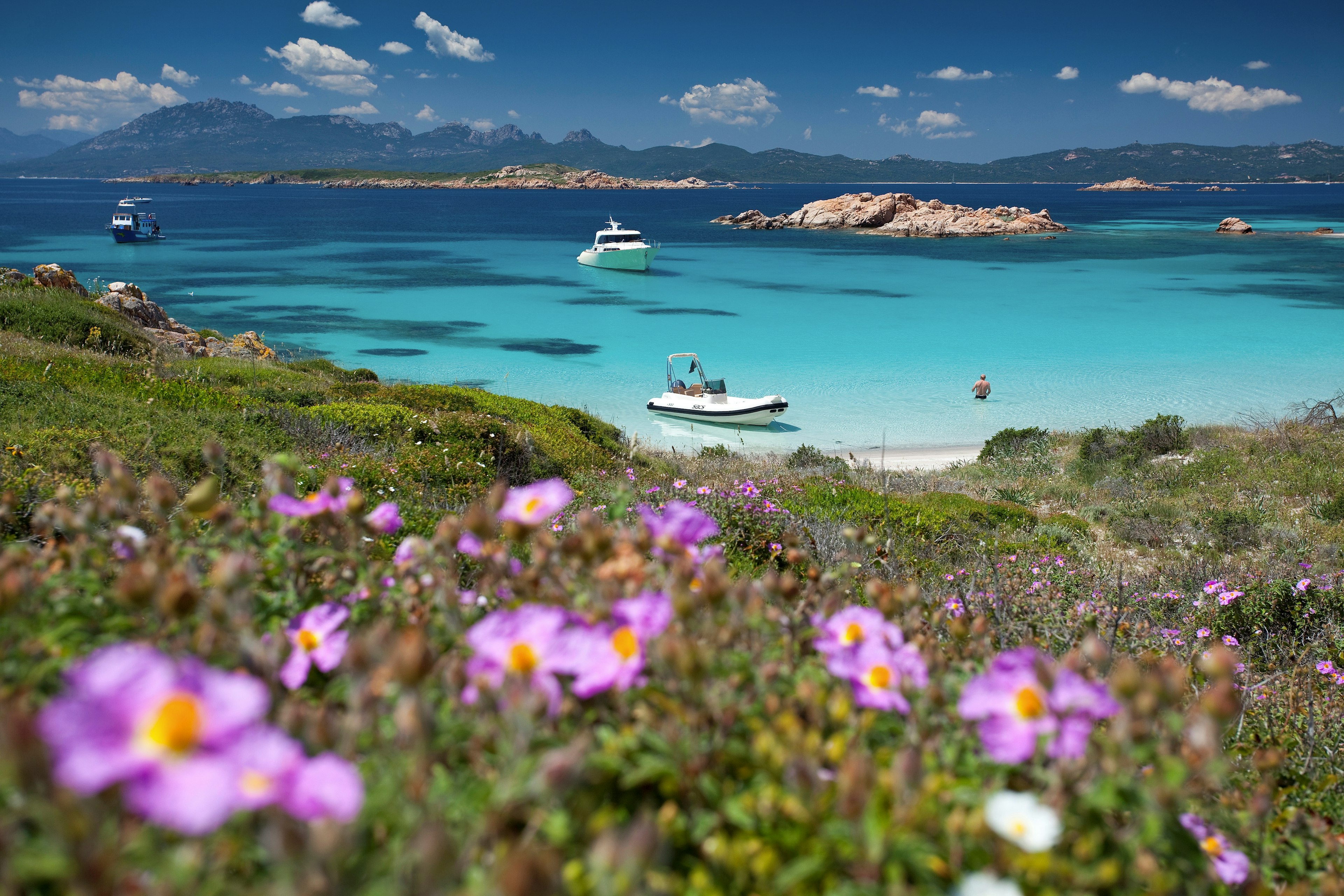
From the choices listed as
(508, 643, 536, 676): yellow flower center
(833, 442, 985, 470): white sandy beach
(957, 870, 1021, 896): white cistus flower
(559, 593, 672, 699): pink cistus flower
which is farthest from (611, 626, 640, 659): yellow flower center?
(833, 442, 985, 470): white sandy beach

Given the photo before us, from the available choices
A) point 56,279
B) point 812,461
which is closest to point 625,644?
point 812,461

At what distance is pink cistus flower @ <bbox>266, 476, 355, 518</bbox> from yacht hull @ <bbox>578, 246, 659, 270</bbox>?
4866 centimetres

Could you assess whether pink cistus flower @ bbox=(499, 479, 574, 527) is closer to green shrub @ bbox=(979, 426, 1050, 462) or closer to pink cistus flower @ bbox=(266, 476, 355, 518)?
pink cistus flower @ bbox=(266, 476, 355, 518)

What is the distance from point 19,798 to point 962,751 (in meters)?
1.42

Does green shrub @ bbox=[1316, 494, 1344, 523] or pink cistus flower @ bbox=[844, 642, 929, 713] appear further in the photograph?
green shrub @ bbox=[1316, 494, 1344, 523]

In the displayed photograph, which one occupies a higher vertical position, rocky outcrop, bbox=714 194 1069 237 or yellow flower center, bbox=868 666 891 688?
rocky outcrop, bbox=714 194 1069 237

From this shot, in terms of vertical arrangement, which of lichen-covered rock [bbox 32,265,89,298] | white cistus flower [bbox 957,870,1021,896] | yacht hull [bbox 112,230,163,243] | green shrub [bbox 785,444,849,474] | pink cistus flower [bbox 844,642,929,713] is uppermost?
yacht hull [bbox 112,230,163,243]

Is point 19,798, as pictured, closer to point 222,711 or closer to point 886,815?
point 222,711

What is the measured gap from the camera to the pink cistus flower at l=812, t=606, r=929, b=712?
1384 mm

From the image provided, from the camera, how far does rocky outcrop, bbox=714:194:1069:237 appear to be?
265 ft

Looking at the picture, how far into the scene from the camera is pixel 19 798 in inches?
40.2

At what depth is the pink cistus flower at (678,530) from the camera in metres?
1.57

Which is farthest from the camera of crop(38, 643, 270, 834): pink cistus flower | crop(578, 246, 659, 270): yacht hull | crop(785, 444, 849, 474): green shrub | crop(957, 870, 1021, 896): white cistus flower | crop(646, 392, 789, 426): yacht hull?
crop(578, 246, 659, 270): yacht hull

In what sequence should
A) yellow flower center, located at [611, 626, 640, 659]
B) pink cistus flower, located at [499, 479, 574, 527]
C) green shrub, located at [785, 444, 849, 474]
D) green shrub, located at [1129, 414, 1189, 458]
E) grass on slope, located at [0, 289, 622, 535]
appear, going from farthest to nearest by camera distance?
green shrub, located at [1129, 414, 1189, 458], green shrub, located at [785, 444, 849, 474], grass on slope, located at [0, 289, 622, 535], pink cistus flower, located at [499, 479, 574, 527], yellow flower center, located at [611, 626, 640, 659]
